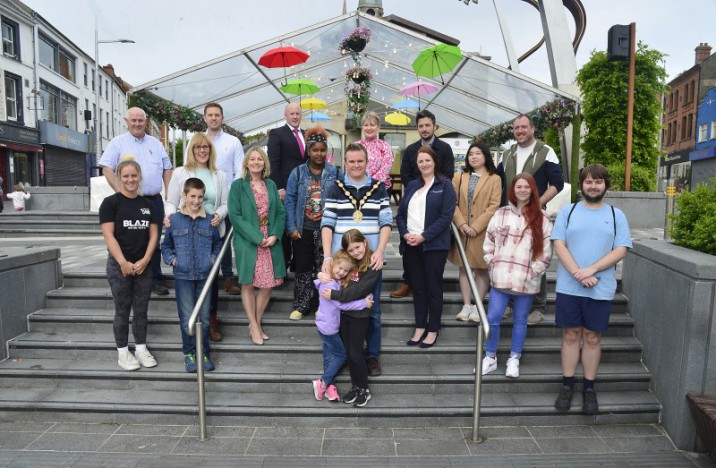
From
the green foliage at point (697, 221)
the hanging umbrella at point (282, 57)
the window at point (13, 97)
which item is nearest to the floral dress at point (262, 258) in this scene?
the green foliage at point (697, 221)

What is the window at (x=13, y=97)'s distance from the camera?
25.2m

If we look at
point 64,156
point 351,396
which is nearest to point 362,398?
point 351,396

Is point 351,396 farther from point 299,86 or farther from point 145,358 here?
point 299,86

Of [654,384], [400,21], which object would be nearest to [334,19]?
[654,384]

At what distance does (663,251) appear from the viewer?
4.16 meters

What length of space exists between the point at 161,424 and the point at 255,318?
1161 mm

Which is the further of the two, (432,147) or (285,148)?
(285,148)

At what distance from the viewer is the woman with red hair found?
4.00m

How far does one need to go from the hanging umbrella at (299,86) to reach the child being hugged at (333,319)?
29.4 feet

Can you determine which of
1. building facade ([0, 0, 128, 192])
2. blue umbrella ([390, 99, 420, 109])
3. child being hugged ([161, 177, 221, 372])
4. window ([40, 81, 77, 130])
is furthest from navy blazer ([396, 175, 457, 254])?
window ([40, 81, 77, 130])

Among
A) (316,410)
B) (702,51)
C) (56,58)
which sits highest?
(702,51)

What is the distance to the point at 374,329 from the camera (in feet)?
13.7

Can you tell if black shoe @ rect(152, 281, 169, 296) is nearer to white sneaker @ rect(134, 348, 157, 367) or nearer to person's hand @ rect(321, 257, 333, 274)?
white sneaker @ rect(134, 348, 157, 367)

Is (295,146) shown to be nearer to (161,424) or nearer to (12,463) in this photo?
(161,424)
